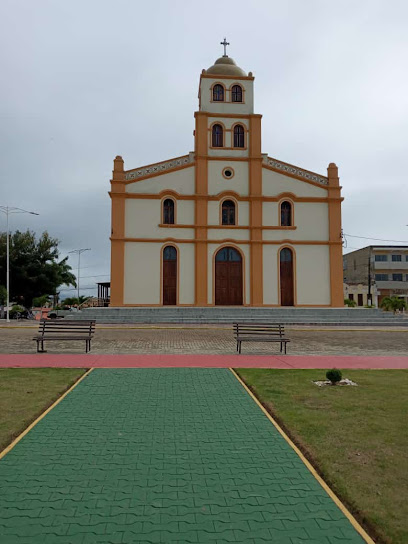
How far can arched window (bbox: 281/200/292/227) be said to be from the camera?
29.4 m

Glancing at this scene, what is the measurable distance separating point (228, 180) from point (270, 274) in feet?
22.9

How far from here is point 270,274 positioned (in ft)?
94.5

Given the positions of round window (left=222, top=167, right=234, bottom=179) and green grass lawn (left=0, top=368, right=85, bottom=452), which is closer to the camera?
green grass lawn (left=0, top=368, right=85, bottom=452)

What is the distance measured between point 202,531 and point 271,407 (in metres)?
3.19

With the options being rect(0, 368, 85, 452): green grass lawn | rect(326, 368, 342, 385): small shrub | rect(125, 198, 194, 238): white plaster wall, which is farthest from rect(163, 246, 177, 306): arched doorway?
rect(326, 368, 342, 385): small shrub

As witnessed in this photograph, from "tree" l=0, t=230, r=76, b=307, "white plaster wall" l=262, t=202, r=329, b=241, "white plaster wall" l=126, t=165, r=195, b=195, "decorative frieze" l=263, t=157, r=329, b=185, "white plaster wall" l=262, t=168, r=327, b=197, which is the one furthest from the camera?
"tree" l=0, t=230, r=76, b=307

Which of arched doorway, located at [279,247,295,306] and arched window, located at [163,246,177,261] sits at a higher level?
arched window, located at [163,246,177,261]

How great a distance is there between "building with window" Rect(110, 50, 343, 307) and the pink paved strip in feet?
55.6

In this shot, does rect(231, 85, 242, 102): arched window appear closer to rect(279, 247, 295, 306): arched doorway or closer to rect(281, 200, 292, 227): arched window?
rect(281, 200, 292, 227): arched window

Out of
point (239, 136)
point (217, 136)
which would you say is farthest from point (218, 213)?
point (239, 136)

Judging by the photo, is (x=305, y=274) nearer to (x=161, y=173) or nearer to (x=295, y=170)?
(x=295, y=170)

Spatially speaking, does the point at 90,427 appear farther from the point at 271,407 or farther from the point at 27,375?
the point at 27,375

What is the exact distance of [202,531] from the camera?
3.09 metres

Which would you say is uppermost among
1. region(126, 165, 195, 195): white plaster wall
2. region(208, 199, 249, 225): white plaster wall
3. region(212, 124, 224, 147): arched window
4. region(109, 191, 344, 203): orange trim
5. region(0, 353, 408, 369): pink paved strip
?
region(212, 124, 224, 147): arched window
